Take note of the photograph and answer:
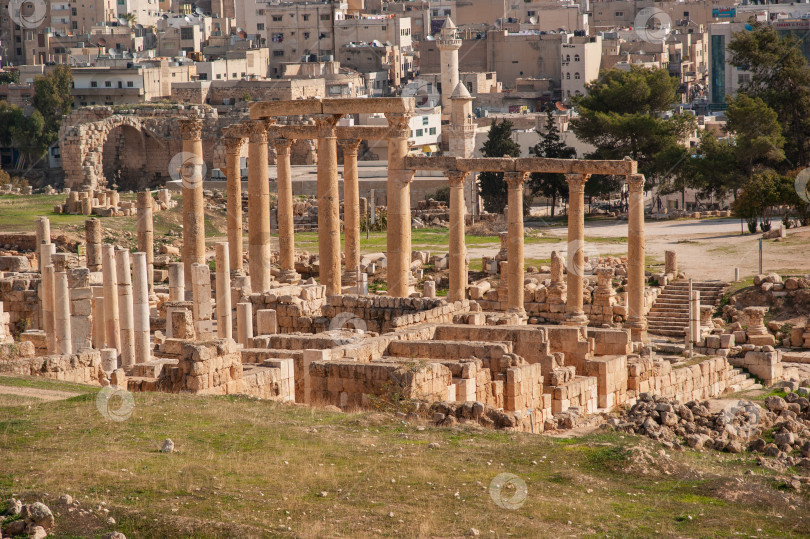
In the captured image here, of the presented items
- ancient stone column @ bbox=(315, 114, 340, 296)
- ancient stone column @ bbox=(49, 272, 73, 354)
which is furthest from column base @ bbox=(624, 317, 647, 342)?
ancient stone column @ bbox=(49, 272, 73, 354)

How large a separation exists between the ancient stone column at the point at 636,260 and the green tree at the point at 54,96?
74.8 m

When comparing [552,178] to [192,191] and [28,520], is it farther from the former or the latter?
[28,520]

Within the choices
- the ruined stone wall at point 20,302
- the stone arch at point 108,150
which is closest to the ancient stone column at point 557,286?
the ruined stone wall at point 20,302

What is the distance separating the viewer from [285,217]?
37375 mm

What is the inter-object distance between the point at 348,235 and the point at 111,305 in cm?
946

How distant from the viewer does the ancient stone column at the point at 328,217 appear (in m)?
35.2

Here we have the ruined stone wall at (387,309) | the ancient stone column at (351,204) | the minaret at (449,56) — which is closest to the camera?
the ruined stone wall at (387,309)

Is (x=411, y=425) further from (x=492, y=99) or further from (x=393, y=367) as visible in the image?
(x=492, y=99)

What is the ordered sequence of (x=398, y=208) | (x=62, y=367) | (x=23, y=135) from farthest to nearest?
(x=23, y=135), (x=398, y=208), (x=62, y=367)

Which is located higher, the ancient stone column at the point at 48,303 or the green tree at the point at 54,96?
the green tree at the point at 54,96

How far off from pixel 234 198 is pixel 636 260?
10912 millimetres

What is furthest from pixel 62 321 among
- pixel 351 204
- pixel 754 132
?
pixel 754 132

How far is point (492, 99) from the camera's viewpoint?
363 feet

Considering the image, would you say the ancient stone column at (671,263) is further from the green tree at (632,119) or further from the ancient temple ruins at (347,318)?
the green tree at (632,119)
